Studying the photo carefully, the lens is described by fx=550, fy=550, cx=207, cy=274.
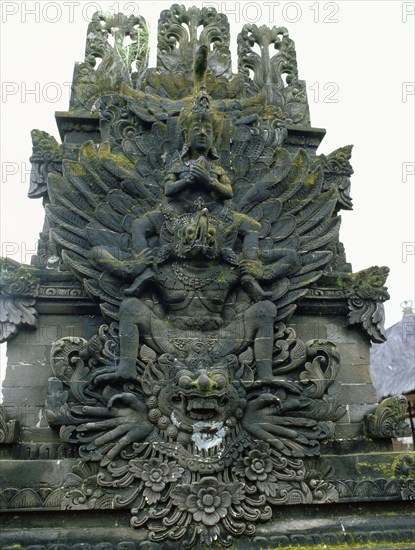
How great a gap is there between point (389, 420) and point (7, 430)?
445cm

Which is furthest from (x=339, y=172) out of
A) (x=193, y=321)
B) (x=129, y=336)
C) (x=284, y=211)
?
(x=129, y=336)

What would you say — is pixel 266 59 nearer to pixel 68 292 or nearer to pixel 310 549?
pixel 68 292

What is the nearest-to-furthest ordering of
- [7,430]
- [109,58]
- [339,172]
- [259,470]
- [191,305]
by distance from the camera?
[259,470]
[7,430]
[191,305]
[339,172]
[109,58]

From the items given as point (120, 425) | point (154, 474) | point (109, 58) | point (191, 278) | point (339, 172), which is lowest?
point (154, 474)

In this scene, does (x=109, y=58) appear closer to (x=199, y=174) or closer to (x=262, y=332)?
(x=199, y=174)

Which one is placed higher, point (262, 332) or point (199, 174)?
point (199, 174)

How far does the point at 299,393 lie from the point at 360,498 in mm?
1284

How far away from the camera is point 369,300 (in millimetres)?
7281

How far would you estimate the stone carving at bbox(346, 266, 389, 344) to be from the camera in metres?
7.18

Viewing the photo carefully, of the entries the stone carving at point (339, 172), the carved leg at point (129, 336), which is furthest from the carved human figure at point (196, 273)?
the stone carving at point (339, 172)

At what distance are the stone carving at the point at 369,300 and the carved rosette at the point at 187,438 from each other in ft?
3.89

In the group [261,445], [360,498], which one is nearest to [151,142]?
[261,445]

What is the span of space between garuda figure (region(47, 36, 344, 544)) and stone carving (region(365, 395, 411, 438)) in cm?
57

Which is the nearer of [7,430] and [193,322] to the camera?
[7,430]
